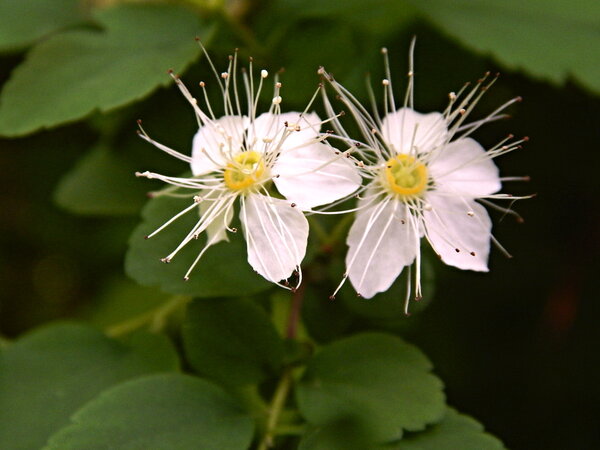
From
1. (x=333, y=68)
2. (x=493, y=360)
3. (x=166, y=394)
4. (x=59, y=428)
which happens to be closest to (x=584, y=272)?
(x=493, y=360)

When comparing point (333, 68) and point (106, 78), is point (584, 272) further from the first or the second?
point (106, 78)

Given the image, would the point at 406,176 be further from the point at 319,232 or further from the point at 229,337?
the point at 229,337

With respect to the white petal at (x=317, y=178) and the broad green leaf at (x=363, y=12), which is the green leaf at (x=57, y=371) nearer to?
the white petal at (x=317, y=178)

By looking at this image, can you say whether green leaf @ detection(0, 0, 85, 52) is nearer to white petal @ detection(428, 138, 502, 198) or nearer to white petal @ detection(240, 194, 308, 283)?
white petal @ detection(240, 194, 308, 283)

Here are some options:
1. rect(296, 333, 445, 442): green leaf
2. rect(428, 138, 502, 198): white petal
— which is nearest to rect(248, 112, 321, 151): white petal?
rect(428, 138, 502, 198): white petal

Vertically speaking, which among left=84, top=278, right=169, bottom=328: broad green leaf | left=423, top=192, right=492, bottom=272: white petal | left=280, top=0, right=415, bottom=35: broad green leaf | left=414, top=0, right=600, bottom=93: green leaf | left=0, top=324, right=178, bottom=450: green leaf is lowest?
left=84, top=278, right=169, bottom=328: broad green leaf

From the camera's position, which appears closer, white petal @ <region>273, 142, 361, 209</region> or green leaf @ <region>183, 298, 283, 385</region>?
white petal @ <region>273, 142, 361, 209</region>

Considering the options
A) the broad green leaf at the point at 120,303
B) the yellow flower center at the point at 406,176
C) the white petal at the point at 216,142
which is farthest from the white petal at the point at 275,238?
the broad green leaf at the point at 120,303
